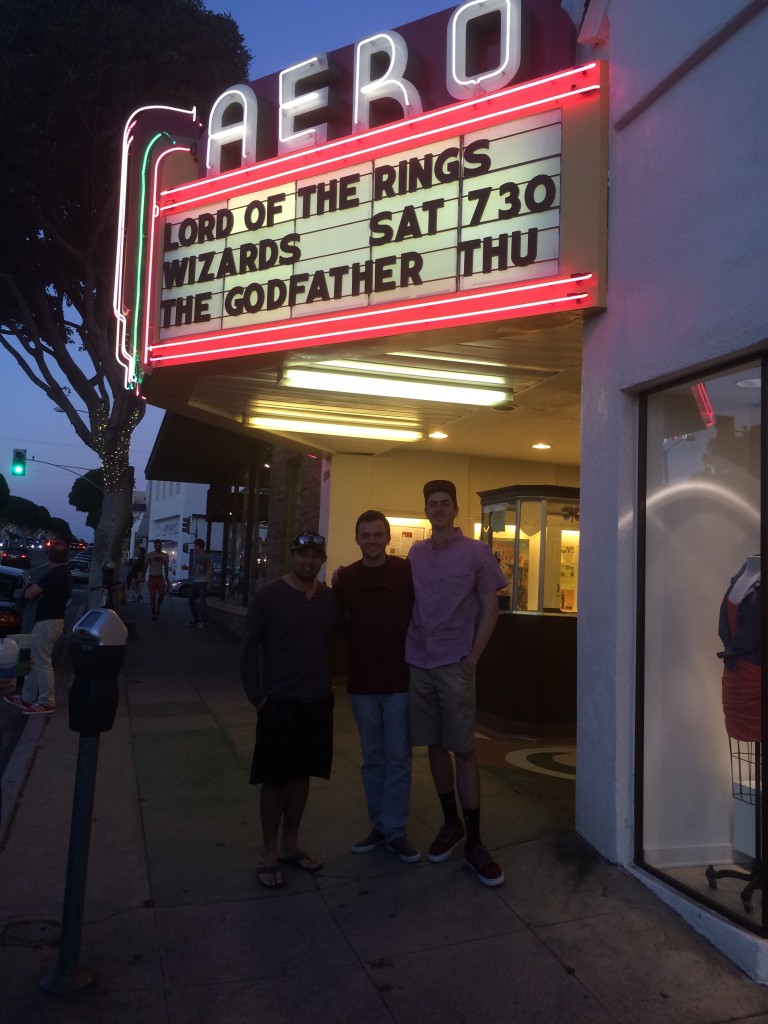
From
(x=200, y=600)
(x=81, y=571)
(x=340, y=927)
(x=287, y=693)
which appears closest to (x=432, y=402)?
(x=287, y=693)

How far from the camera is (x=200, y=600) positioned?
19.4 meters

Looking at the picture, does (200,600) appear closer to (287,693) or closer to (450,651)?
(287,693)

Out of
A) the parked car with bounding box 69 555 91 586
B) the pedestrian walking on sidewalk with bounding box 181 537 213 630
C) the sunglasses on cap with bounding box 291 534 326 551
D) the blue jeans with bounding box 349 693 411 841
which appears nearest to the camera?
the sunglasses on cap with bounding box 291 534 326 551

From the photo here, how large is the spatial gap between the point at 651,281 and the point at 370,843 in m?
3.47

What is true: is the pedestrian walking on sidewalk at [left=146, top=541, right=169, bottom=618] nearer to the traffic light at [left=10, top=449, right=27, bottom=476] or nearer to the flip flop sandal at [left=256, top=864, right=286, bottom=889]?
the traffic light at [left=10, top=449, right=27, bottom=476]

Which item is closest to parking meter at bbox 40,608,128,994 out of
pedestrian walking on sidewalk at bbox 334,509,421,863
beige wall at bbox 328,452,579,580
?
pedestrian walking on sidewalk at bbox 334,509,421,863

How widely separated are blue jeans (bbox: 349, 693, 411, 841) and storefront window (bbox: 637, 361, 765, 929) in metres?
1.26

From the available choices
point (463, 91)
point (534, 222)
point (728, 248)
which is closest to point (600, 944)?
point (728, 248)

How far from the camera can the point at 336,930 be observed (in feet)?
13.1

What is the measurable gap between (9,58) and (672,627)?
15333 millimetres

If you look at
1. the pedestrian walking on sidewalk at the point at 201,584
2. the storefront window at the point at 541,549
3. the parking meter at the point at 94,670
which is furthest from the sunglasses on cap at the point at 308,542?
the pedestrian walking on sidewalk at the point at 201,584

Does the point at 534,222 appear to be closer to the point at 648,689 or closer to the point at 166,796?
the point at 648,689

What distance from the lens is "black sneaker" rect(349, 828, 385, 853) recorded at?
16.0ft

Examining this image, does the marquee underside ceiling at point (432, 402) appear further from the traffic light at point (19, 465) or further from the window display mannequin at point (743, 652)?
the traffic light at point (19, 465)
